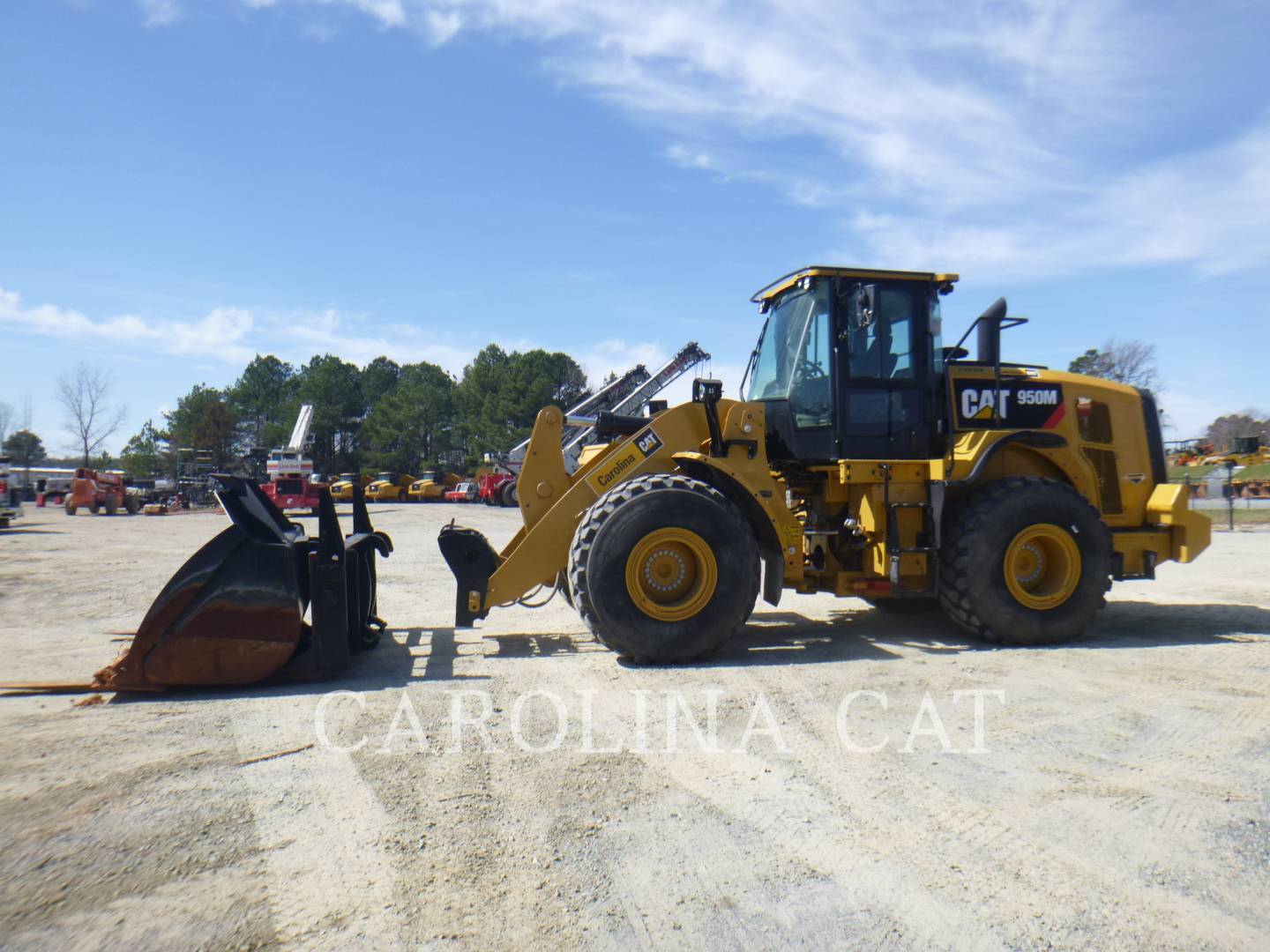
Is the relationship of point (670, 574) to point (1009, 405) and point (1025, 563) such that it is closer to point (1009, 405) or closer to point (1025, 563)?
point (1025, 563)

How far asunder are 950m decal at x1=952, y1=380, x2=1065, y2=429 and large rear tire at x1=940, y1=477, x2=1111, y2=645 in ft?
2.24

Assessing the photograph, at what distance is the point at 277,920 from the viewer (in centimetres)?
271

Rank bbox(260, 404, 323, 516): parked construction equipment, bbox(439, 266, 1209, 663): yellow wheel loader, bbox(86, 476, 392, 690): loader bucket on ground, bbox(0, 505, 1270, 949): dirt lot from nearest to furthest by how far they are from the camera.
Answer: bbox(0, 505, 1270, 949): dirt lot < bbox(86, 476, 392, 690): loader bucket on ground < bbox(439, 266, 1209, 663): yellow wheel loader < bbox(260, 404, 323, 516): parked construction equipment

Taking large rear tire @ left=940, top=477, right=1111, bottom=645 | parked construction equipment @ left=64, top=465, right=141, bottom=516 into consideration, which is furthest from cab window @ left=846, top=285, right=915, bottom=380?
parked construction equipment @ left=64, top=465, right=141, bottom=516

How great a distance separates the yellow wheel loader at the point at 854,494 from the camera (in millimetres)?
6238

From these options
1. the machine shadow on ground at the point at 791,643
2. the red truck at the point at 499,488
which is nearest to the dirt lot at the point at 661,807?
the machine shadow on ground at the point at 791,643

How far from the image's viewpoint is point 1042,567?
6969mm

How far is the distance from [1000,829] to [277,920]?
2601 mm

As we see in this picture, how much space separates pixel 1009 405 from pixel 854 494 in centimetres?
166

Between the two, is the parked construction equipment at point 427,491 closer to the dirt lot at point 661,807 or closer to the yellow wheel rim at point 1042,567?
the dirt lot at point 661,807

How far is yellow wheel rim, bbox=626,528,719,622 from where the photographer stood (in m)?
6.15

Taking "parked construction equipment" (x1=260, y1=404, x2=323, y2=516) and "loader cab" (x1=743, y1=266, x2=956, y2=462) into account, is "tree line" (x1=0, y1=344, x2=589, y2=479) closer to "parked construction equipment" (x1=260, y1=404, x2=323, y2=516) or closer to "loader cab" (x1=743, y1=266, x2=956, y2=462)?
"parked construction equipment" (x1=260, y1=404, x2=323, y2=516)

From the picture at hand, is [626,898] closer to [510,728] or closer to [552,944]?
[552,944]

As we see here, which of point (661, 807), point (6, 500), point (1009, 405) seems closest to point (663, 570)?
point (661, 807)
